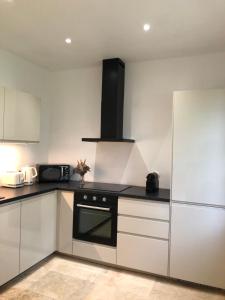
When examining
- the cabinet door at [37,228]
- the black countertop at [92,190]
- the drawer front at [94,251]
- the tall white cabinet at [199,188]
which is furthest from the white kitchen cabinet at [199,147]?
the cabinet door at [37,228]

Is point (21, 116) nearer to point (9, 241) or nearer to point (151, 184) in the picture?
point (9, 241)

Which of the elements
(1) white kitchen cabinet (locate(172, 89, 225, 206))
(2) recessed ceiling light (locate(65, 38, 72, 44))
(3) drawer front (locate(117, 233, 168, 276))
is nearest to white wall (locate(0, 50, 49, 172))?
(2) recessed ceiling light (locate(65, 38, 72, 44))

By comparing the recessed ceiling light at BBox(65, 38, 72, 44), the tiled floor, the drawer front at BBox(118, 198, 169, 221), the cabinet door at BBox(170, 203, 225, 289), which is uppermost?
the recessed ceiling light at BBox(65, 38, 72, 44)

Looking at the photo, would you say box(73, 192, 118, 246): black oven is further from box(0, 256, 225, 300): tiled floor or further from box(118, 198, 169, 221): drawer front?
box(0, 256, 225, 300): tiled floor

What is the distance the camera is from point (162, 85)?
3053 mm

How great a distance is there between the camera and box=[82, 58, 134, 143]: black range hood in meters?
3.02

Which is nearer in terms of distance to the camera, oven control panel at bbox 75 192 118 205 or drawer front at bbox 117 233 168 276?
drawer front at bbox 117 233 168 276

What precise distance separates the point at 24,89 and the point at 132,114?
4.80 feet

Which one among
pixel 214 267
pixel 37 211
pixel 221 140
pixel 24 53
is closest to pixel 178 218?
pixel 214 267

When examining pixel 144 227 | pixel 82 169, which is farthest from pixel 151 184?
pixel 82 169

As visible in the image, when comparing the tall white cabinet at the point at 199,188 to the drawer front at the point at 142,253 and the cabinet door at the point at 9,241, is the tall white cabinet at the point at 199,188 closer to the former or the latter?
the drawer front at the point at 142,253

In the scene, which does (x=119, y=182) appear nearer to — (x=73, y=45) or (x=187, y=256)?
(x=187, y=256)

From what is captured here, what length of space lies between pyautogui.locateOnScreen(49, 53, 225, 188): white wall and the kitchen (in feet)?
0.04

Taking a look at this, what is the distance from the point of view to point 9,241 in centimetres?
228
